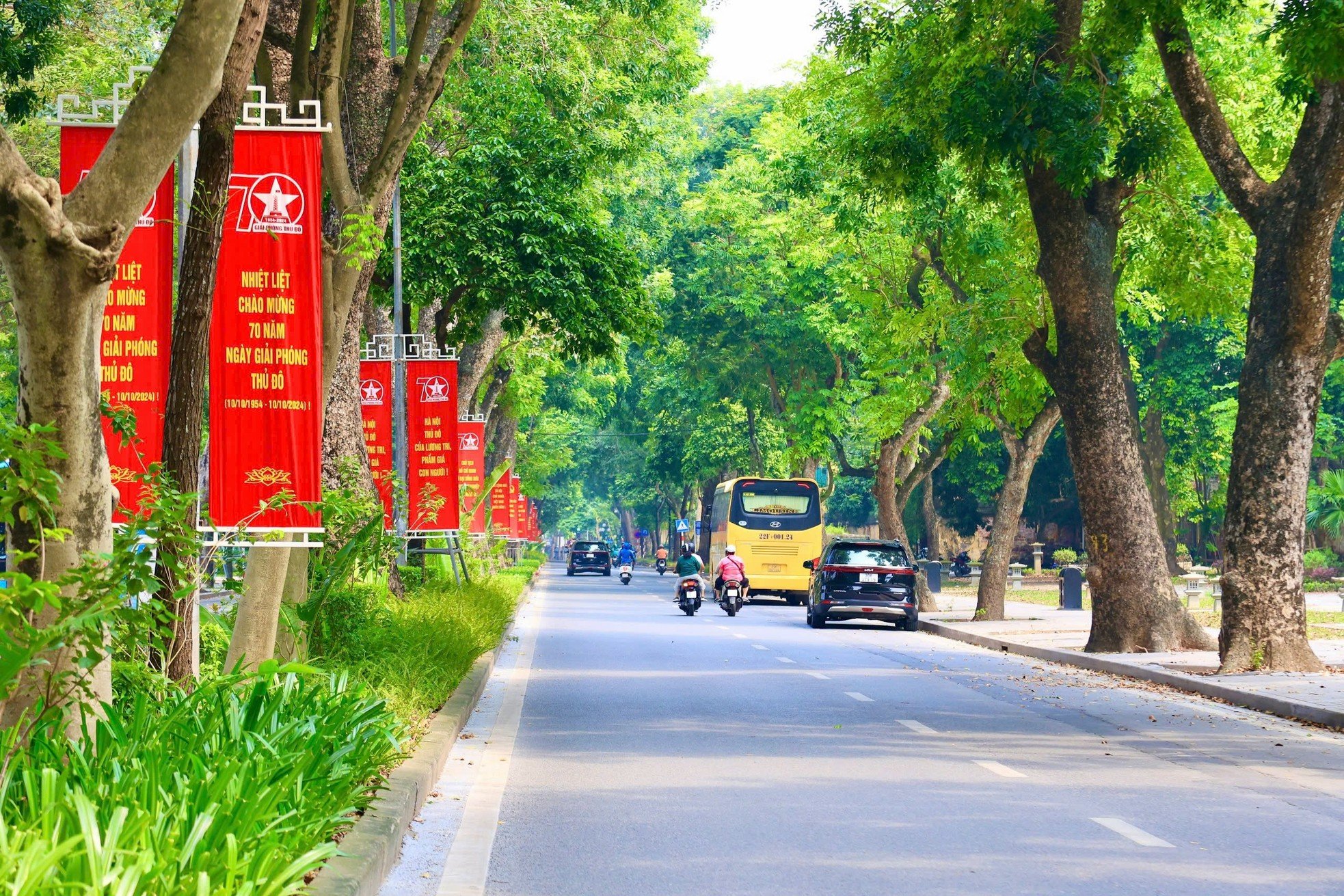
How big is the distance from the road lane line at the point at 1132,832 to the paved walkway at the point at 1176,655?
19.9ft

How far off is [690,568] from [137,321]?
27.8 metres

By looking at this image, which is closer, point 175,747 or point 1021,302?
point 175,747

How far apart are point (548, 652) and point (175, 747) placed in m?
16.8

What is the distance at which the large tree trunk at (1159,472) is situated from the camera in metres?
53.0

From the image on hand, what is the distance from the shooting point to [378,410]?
86.8 feet

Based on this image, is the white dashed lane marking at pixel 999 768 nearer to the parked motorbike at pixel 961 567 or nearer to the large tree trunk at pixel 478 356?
the large tree trunk at pixel 478 356

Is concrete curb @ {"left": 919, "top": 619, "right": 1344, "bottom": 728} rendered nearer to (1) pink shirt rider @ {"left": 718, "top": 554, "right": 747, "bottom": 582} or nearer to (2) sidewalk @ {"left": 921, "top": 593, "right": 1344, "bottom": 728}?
(2) sidewalk @ {"left": 921, "top": 593, "right": 1344, "bottom": 728}

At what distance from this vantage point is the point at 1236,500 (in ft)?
59.8

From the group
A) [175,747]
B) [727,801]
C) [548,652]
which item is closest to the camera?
[175,747]

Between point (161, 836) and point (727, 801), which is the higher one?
point (161, 836)

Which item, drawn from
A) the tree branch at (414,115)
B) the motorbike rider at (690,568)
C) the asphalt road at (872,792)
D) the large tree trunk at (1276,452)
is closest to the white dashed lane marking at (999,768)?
the asphalt road at (872,792)

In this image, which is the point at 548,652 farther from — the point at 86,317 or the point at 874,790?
the point at 86,317

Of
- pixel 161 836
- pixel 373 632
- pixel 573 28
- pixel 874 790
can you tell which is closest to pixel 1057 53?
pixel 573 28

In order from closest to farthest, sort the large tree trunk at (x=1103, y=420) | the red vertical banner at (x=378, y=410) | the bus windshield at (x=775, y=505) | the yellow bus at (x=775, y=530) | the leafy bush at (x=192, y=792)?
the leafy bush at (x=192, y=792), the large tree trunk at (x=1103, y=420), the red vertical banner at (x=378, y=410), the yellow bus at (x=775, y=530), the bus windshield at (x=775, y=505)
